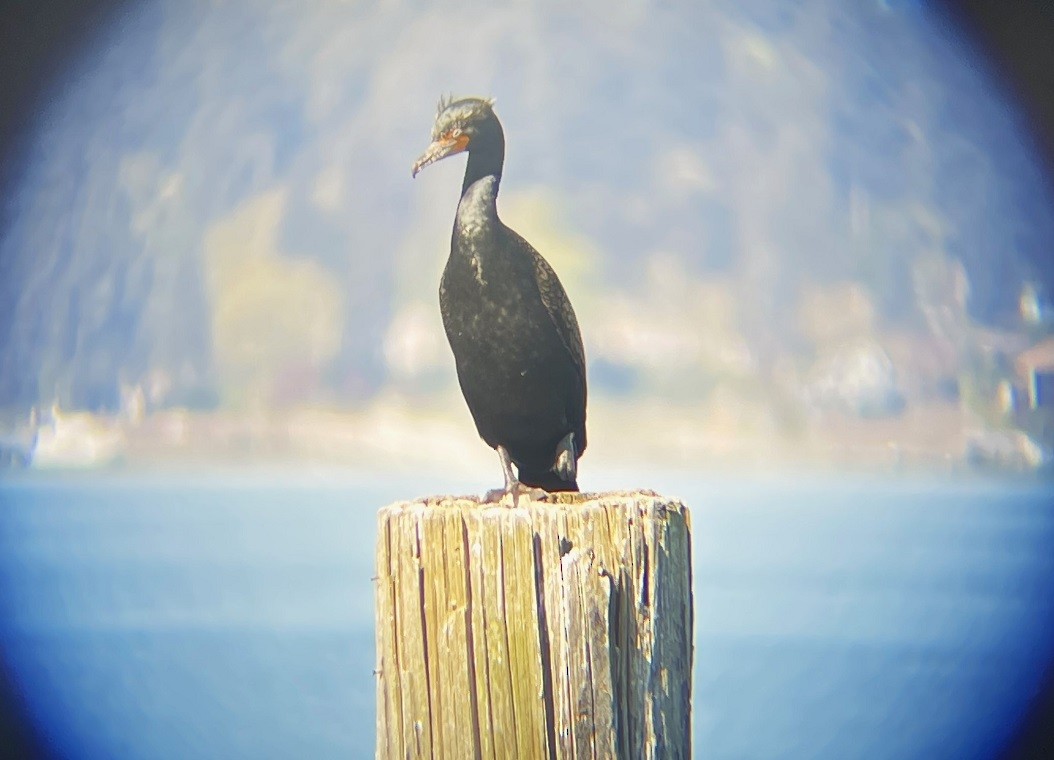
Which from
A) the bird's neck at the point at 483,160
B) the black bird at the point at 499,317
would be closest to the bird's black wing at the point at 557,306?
the black bird at the point at 499,317

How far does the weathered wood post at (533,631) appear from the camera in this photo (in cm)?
187

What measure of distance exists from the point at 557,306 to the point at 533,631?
166 cm

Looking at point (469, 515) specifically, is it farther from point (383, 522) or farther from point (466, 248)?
point (466, 248)

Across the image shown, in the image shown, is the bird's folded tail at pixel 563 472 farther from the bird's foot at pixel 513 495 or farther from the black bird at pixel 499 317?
the bird's foot at pixel 513 495

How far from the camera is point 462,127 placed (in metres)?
3.32

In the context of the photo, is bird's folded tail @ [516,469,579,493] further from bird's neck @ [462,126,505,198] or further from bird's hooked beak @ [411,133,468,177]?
bird's hooked beak @ [411,133,468,177]

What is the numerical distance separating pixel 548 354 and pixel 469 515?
4.81 feet

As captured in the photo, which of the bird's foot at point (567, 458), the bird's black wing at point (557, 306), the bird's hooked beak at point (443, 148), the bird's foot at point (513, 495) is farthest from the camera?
the bird's foot at point (567, 458)

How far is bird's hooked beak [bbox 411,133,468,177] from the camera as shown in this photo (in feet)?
10.6

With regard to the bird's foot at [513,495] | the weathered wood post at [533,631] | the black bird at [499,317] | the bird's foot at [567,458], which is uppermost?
the black bird at [499,317]

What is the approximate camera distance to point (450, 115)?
3.33 meters

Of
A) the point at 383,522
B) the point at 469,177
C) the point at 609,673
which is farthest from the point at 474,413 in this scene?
the point at 609,673

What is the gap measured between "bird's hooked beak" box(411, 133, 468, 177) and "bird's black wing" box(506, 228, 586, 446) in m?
0.30

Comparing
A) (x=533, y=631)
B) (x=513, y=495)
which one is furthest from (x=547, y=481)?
(x=533, y=631)
